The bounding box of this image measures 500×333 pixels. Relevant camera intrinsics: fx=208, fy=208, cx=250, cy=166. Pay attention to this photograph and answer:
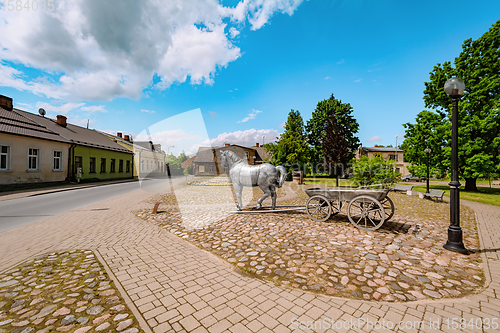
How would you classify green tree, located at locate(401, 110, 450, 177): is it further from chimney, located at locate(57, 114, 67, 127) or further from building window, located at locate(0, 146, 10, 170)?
chimney, located at locate(57, 114, 67, 127)

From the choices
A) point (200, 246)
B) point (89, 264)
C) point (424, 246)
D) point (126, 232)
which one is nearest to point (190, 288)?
point (200, 246)

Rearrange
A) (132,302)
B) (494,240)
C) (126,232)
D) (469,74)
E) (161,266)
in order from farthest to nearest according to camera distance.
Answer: (469,74)
(126,232)
(494,240)
(161,266)
(132,302)

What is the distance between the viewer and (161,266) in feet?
12.9

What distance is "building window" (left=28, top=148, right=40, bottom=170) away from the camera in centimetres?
1798

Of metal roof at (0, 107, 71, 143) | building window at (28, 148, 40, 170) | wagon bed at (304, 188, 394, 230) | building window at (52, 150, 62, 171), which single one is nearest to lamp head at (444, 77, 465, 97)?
wagon bed at (304, 188, 394, 230)

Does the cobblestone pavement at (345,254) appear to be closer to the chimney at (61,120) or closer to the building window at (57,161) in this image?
the building window at (57,161)

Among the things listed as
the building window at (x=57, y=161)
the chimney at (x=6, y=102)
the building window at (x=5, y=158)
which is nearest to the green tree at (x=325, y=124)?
the building window at (x=57, y=161)

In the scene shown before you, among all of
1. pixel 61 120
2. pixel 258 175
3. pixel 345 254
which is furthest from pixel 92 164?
pixel 345 254

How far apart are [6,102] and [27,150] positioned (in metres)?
6.67

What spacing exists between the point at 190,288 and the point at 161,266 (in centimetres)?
107

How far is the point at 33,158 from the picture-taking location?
18391 mm

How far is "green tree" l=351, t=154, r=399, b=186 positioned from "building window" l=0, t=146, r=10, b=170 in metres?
27.6

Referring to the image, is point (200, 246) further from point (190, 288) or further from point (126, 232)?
point (126, 232)

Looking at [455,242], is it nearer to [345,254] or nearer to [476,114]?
[345,254]
